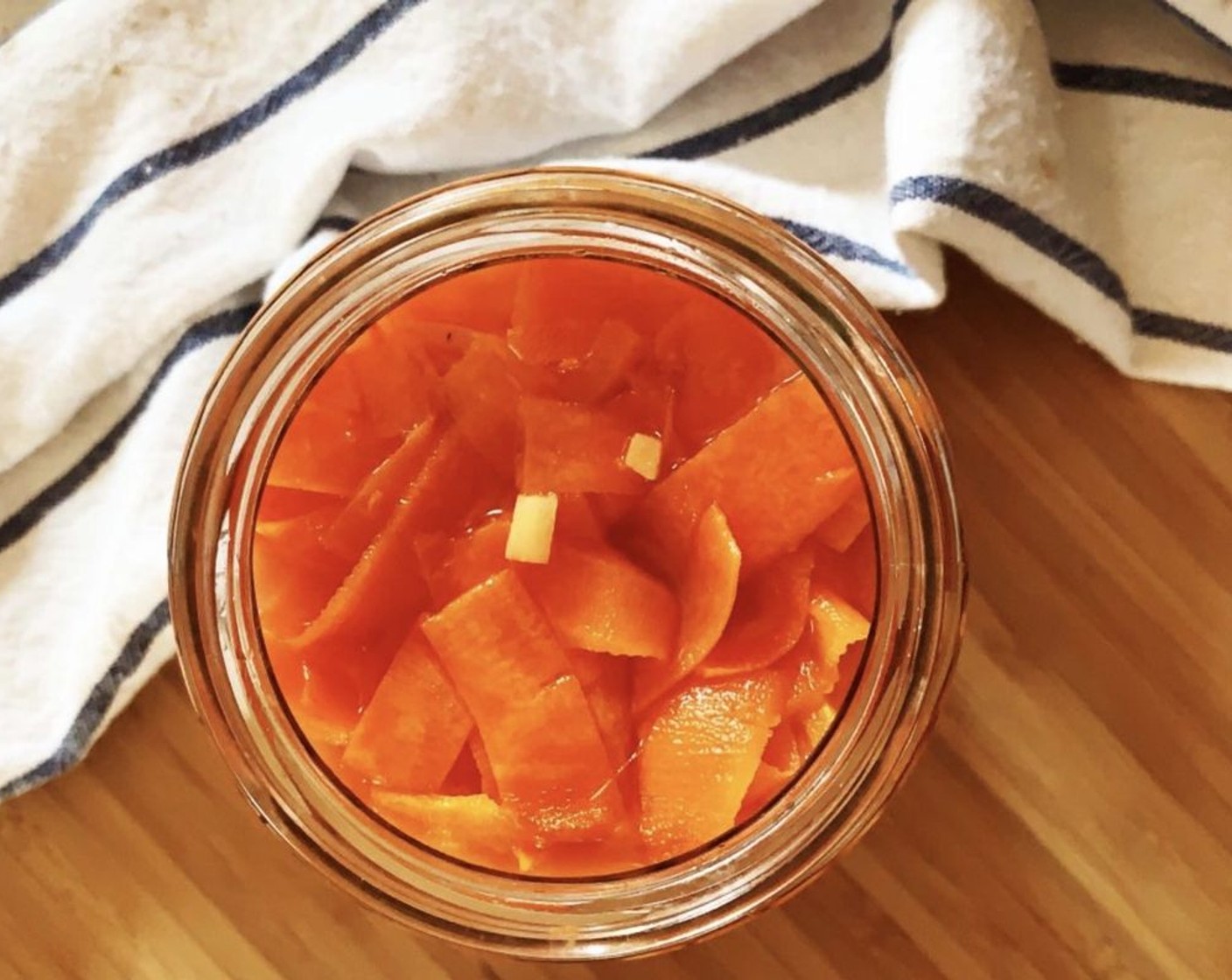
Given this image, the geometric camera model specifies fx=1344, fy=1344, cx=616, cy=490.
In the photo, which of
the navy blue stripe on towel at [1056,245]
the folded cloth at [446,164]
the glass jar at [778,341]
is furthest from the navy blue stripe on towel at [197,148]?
the navy blue stripe on towel at [1056,245]

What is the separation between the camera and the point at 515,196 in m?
0.45

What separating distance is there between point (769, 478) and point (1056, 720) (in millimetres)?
208

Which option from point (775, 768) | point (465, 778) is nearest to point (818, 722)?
point (775, 768)

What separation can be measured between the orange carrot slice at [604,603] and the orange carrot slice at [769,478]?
0.08 feet

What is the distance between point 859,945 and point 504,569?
0.84 ft

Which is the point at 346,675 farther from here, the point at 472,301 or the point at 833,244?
the point at 833,244

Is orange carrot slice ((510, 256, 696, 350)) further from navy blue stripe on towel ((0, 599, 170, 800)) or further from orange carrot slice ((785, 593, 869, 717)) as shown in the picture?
navy blue stripe on towel ((0, 599, 170, 800))

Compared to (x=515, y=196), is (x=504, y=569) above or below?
below

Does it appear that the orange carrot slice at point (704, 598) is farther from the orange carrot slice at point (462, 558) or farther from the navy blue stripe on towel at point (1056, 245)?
the navy blue stripe on towel at point (1056, 245)

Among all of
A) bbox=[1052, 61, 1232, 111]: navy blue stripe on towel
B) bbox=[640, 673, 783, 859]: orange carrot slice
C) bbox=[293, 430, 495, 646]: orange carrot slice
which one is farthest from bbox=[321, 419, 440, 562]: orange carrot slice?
bbox=[1052, 61, 1232, 111]: navy blue stripe on towel

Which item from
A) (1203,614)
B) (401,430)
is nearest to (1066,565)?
(1203,614)

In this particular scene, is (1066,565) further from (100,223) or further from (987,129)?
(100,223)

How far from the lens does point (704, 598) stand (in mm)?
437

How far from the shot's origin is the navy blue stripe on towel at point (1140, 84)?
547mm
